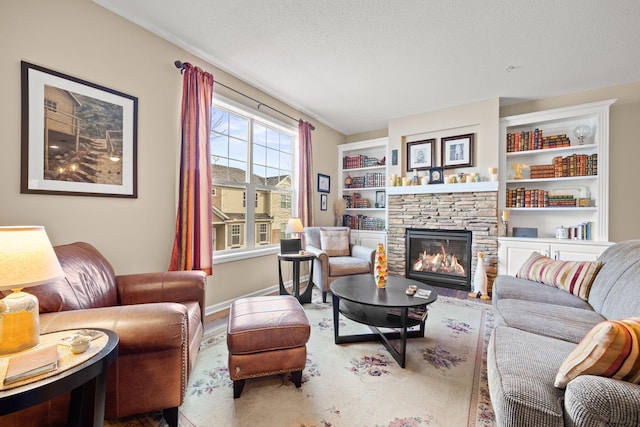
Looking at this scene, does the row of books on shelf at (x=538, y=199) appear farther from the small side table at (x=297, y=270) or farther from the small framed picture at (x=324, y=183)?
the small side table at (x=297, y=270)

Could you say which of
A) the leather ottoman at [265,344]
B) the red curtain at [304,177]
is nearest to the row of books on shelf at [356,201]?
the red curtain at [304,177]


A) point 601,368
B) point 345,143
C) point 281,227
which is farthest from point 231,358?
point 345,143

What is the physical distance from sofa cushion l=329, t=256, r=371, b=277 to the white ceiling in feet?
7.40

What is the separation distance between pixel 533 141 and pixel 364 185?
259 centimetres

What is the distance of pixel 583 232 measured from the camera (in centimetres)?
338

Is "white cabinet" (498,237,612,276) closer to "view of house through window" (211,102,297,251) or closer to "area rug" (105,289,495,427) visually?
"area rug" (105,289,495,427)

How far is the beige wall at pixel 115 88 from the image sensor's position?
1.68 metres

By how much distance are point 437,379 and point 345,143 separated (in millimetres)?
4474

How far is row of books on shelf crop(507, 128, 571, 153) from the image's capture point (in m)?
3.56

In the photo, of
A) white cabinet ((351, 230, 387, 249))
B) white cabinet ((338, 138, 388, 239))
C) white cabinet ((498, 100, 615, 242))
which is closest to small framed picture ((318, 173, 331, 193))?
white cabinet ((338, 138, 388, 239))

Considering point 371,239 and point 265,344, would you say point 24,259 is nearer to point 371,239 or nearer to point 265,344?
point 265,344

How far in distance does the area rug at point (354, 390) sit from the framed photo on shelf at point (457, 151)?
264 centimetres

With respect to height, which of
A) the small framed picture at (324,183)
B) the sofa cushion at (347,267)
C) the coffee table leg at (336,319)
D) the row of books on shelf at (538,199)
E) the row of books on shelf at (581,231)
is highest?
the small framed picture at (324,183)

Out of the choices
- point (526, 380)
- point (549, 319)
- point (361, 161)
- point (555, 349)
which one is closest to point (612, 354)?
point (526, 380)
